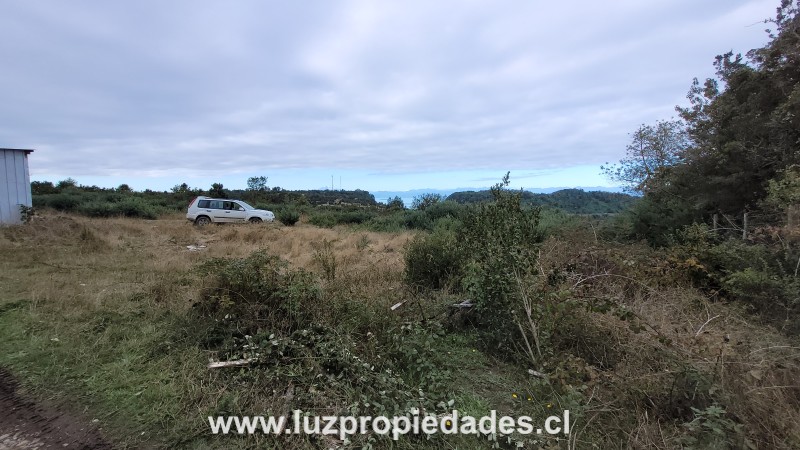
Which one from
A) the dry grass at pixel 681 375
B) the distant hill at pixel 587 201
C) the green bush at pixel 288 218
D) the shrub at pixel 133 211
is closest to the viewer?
the dry grass at pixel 681 375

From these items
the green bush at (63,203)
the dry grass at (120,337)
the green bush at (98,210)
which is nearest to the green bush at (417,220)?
the dry grass at (120,337)

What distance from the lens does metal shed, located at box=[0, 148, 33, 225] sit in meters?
13.1

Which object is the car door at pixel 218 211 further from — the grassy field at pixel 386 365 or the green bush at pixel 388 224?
the grassy field at pixel 386 365

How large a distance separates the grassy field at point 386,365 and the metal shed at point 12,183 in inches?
436

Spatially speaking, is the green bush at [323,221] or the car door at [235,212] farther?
the green bush at [323,221]

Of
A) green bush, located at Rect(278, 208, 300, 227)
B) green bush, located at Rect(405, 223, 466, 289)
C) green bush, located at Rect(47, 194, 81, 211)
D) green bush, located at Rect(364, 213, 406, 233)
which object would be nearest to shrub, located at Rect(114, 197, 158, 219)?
green bush, located at Rect(47, 194, 81, 211)

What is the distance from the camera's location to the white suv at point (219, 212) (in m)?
18.9

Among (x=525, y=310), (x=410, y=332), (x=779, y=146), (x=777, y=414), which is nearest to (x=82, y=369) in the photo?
(x=410, y=332)

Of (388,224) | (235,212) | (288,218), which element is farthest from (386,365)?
(288,218)

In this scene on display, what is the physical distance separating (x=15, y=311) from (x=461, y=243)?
18.0 ft

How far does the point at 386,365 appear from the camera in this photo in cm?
341

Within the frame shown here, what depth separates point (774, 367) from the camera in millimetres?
2689

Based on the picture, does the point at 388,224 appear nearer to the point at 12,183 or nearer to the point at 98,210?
the point at 12,183

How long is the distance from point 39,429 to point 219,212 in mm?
17880
